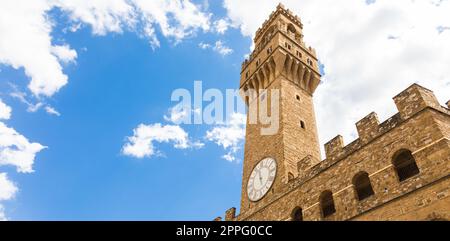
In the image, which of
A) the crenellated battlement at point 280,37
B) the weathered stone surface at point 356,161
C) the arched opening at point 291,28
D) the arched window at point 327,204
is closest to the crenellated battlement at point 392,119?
the weathered stone surface at point 356,161

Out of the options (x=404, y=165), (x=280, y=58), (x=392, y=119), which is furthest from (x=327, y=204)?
(x=280, y=58)

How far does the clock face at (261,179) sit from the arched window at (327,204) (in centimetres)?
376

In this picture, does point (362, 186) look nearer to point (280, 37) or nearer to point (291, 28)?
point (280, 37)

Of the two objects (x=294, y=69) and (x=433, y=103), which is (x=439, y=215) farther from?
(x=294, y=69)

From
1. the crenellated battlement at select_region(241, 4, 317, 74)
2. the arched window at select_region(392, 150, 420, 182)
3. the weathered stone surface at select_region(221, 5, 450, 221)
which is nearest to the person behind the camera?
the weathered stone surface at select_region(221, 5, 450, 221)

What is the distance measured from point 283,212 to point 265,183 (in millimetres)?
2757

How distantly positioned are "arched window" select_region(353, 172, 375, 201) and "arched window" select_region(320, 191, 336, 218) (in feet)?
3.92

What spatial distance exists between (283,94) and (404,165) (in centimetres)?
1045

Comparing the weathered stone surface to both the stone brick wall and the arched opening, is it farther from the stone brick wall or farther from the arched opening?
the arched opening

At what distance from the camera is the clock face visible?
17984mm

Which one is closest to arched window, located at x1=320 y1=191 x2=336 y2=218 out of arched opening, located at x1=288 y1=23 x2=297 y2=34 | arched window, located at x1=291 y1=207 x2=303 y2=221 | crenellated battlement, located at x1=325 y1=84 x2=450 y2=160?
arched window, located at x1=291 y1=207 x2=303 y2=221

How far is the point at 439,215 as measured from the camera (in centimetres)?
995

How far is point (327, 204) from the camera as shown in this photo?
14.3m
